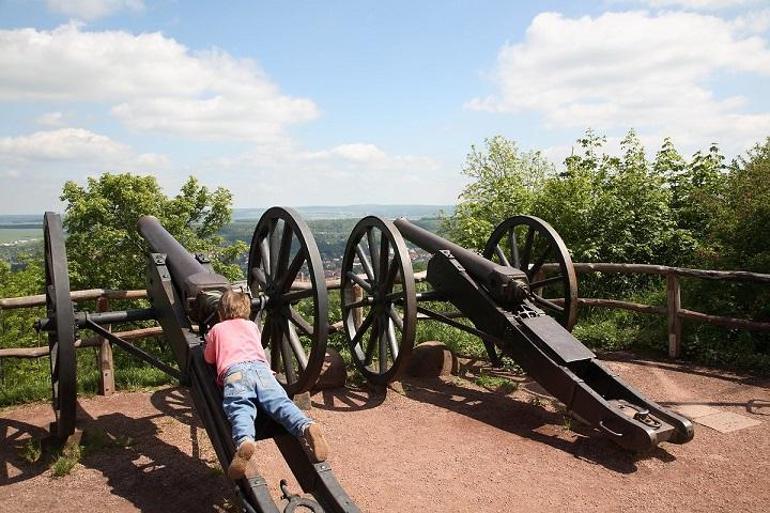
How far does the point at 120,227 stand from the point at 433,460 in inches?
819

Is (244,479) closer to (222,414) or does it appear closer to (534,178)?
(222,414)

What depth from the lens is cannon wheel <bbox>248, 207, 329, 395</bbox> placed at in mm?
4543

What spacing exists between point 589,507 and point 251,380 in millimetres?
2193

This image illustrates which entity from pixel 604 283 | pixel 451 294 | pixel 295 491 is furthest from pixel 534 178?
pixel 295 491

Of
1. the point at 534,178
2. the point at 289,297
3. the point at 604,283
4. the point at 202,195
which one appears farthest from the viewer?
the point at 202,195

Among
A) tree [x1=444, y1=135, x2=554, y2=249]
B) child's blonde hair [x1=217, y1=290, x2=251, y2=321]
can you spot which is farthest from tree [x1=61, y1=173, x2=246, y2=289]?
child's blonde hair [x1=217, y1=290, x2=251, y2=321]

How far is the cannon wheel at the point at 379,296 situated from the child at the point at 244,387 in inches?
83.3

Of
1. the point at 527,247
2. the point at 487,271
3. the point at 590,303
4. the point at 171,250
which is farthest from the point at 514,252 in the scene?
the point at 171,250

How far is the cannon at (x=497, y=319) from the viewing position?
4.43 metres

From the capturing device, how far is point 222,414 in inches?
131

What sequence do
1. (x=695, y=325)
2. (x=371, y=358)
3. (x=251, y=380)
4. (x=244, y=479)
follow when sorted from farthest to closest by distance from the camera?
(x=695, y=325), (x=371, y=358), (x=251, y=380), (x=244, y=479)

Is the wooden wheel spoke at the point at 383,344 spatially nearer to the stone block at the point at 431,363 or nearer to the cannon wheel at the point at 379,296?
the cannon wheel at the point at 379,296

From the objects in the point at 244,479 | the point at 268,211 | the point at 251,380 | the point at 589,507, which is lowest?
the point at 589,507

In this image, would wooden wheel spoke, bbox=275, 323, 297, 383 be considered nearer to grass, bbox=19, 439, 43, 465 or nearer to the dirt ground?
the dirt ground
